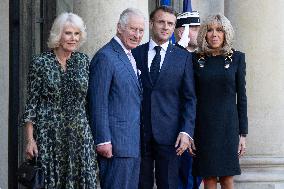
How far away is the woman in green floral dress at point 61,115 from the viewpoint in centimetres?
732

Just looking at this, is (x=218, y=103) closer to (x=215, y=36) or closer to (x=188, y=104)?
(x=188, y=104)

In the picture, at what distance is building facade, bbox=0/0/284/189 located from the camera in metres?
10.3

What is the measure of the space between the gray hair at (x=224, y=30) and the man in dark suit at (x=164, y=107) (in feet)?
1.02

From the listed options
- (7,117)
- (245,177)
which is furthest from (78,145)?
(245,177)

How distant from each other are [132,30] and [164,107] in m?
0.77

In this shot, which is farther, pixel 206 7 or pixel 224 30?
pixel 206 7

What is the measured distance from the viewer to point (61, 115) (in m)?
7.34

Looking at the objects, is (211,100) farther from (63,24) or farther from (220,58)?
(63,24)

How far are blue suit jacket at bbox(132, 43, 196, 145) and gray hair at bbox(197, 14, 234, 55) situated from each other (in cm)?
32

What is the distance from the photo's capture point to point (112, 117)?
298 inches

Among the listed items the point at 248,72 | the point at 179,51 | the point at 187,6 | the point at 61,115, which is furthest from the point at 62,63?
the point at 248,72
